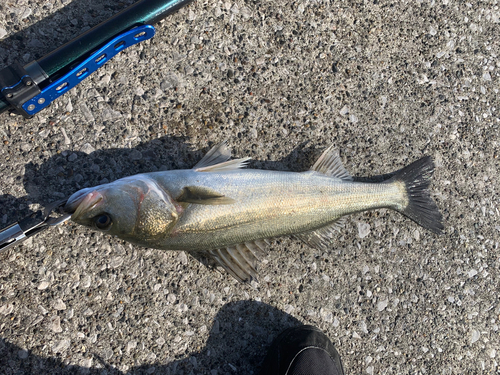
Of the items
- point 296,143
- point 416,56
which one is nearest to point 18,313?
point 296,143

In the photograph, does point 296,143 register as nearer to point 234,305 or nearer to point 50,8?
point 234,305

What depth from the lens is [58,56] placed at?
2.22 meters

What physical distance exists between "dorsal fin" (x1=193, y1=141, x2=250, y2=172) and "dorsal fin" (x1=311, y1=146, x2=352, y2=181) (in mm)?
619

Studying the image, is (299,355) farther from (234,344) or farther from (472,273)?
(472,273)

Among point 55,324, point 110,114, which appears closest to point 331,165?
point 110,114

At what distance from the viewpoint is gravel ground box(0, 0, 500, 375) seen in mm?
2463

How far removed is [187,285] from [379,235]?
1.76m

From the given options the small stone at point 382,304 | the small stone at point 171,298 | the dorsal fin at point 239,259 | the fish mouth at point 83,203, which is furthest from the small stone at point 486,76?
the fish mouth at point 83,203

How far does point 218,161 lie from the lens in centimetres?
254

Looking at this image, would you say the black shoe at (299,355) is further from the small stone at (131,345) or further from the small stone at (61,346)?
the small stone at (61,346)

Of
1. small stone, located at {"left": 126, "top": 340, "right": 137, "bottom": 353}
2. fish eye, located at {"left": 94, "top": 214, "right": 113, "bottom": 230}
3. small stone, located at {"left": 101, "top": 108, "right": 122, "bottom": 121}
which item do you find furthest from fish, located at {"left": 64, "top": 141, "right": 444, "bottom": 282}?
small stone, located at {"left": 126, "top": 340, "right": 137, "bottom": 353}

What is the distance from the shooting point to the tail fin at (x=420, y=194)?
9.47ft

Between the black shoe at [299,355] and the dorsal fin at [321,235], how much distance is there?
75cm

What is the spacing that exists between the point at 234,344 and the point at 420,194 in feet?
6.61
